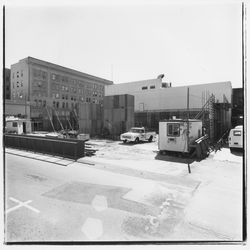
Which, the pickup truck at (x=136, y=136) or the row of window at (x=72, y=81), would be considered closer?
the pickup truck at (x=136, y=136)

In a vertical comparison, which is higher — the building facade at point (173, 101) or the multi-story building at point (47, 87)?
the multi-story building at point (47, 87)

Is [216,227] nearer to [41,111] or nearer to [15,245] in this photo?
[15,245]

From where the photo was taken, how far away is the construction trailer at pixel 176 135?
11.1 metres

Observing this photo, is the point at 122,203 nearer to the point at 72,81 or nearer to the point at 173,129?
the point at 173,129

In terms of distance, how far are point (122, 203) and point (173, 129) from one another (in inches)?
289

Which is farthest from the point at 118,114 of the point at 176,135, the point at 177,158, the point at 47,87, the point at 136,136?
the point at 47,87

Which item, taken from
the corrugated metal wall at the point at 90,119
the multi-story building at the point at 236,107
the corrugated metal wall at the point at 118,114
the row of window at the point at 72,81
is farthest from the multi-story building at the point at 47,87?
the multi-story building at the point at 236,107

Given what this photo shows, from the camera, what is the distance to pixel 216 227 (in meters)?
4.13

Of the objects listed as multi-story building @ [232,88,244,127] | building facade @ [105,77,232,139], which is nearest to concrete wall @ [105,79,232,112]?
building facade @ [105,77,232,139]

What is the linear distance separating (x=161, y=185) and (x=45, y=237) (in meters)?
4.32

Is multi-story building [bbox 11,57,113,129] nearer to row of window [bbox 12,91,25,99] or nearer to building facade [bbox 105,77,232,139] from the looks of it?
row of window [bbox 12,91,25,99]

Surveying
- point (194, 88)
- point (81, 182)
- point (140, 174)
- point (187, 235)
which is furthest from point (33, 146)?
point (194, 88)

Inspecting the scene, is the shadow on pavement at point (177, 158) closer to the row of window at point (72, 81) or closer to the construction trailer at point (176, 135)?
the construction trailer at point (176, 135)

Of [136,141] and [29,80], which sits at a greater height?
[29,80]
